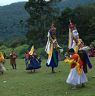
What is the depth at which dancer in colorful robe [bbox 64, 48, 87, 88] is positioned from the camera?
1634cm

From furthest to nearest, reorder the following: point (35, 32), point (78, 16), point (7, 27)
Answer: point (7, 27), point (78, 16), point (35, 32)

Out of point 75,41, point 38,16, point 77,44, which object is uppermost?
point 38,16

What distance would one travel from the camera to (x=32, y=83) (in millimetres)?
19047

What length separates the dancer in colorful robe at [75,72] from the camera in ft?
53.6

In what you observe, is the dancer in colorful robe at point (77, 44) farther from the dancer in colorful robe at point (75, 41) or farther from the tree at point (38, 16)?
the tree at point (38, 16)

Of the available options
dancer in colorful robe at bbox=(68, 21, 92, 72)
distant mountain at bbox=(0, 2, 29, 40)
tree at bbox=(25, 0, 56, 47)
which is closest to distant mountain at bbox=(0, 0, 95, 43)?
distant mountain at bbox=(0, 2, 29, 40)

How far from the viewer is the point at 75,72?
16.5 m

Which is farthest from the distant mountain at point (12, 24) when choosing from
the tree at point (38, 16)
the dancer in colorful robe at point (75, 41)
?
the dancer in colorful robe at point (75, 41)

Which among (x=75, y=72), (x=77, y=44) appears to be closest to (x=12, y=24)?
(x=77, y=44)

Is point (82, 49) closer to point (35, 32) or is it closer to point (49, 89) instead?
point (49, 89)

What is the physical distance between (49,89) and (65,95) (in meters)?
1.76

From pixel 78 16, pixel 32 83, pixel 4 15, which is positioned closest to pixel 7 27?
pixel 4 15

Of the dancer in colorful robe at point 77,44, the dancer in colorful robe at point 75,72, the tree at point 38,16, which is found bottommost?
the dancer in colorful robe at point 75,72

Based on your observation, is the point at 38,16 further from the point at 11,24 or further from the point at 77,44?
the point at 11,24
